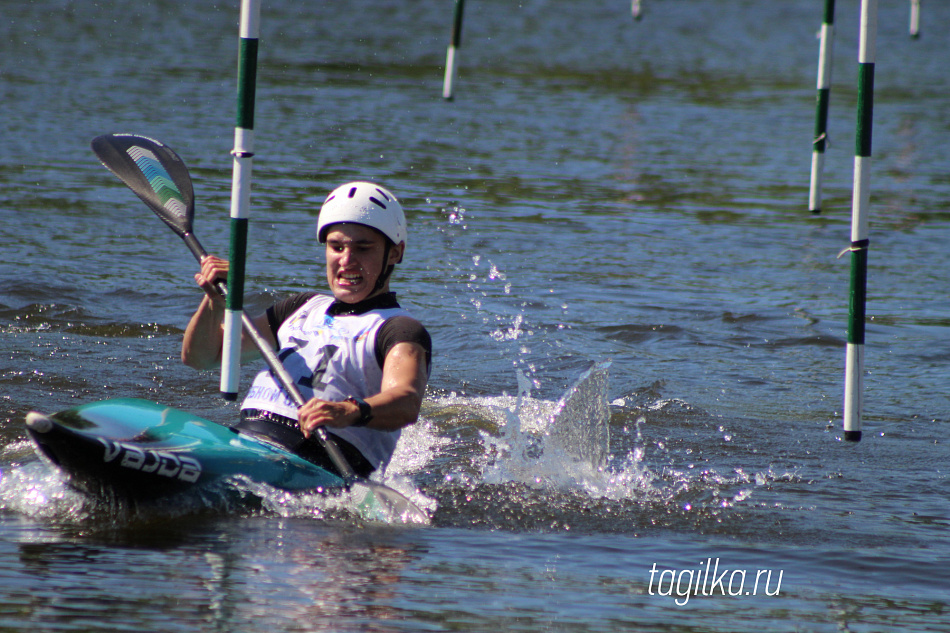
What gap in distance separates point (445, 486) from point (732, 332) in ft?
11.3

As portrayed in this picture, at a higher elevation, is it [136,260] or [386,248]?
[386,248]

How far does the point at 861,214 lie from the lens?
16.7 feet

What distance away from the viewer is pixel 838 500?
5066 mm

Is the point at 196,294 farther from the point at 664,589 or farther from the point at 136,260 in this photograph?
the point at 664,589

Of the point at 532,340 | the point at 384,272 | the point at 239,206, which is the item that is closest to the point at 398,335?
the point at 384,272

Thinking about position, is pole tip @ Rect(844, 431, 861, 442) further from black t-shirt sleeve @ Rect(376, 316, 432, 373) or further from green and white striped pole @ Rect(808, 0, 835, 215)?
green and white striped pole @ Rect(808, 0, 835, 215)

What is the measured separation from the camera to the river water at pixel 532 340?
3.74 m

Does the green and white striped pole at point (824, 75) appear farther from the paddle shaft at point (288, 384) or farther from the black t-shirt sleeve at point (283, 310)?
the paddle shaft at point (288, 384)

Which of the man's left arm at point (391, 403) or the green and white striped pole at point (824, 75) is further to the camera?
the green and white striped pole at point (824, 75)

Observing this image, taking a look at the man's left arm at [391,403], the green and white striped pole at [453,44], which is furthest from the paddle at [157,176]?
the green and white striped pole at [453,44]

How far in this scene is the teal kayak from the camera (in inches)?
159

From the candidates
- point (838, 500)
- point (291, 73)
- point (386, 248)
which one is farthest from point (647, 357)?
point (291, 73)

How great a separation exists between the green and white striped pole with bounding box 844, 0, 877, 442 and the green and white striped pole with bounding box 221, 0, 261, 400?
2.27m

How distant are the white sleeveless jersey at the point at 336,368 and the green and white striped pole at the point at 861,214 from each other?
1.77 m
